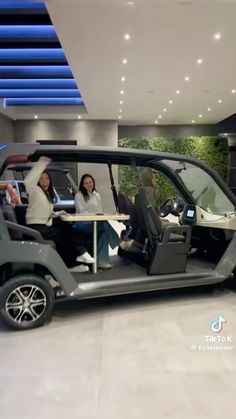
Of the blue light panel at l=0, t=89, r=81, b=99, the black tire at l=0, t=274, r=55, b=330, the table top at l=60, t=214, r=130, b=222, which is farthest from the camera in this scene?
the blue light panel at l=0, t=89, r=81, b=99

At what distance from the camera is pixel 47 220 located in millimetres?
2898

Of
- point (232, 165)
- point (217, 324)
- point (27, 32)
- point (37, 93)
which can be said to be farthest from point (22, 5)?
point (232, 165)

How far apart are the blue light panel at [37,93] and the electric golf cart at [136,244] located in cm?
523

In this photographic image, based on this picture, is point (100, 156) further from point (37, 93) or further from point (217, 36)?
point (37, 93)

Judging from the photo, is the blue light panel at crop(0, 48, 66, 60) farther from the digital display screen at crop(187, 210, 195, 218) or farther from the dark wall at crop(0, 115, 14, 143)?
the digital display screen at crop(187, 210, 195, 218)

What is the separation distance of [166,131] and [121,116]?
6.73 feet

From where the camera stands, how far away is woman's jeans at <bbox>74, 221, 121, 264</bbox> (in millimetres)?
3246

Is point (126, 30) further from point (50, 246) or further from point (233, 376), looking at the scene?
point (233, 376)

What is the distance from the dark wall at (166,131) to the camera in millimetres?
11078

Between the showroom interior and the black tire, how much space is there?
92 mm

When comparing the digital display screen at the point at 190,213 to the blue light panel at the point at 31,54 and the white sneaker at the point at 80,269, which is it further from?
the blue light panel at the point at 31,54

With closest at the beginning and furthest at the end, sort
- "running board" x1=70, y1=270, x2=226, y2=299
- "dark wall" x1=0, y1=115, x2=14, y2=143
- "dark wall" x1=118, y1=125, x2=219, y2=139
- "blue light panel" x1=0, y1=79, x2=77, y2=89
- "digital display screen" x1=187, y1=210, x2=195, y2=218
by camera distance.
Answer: "running board" x1=70, y1=270, x2=226, y2=299 < "digital display screen" x1=187, y1=210, x2=195, y2=218 < "blue light panel" x1=0, y1=79, x2=77, y2=89 < "dark wall" x1=0, y1=115, x2=14, y2=143 < "dark wall" x1=118, y1=125, x2=219, y2=139

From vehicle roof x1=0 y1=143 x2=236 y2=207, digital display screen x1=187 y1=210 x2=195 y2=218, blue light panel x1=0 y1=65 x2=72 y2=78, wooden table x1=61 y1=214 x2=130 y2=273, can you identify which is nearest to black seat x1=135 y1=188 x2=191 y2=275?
wooden table x1=61 y1=214 x2=130 y2=273

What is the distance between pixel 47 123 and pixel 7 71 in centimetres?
332
